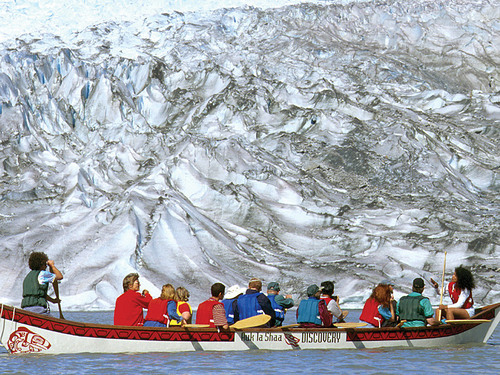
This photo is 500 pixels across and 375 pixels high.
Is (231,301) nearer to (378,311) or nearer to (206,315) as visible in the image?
(206,315)

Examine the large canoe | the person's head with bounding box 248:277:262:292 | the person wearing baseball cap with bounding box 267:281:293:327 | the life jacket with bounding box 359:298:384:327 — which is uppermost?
the person's head with bounding box 248:277:262:292

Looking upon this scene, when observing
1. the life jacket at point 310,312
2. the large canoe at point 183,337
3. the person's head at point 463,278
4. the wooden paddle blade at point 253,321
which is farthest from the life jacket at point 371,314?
the wooden paddle blade at point 253,321

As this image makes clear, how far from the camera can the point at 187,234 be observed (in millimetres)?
34625

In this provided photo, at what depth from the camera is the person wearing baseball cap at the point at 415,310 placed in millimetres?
16125

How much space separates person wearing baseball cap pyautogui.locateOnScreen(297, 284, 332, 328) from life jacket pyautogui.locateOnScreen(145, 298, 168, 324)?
2.75 meters

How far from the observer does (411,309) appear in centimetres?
1650

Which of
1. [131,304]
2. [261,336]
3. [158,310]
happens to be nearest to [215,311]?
[158,310]

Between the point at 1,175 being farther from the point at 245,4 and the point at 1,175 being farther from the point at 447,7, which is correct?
the point at 447,7

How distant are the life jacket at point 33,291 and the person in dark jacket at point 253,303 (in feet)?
11.8

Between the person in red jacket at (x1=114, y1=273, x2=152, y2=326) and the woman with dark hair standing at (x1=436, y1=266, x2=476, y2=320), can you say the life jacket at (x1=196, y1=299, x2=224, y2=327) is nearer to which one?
the person in red jacket at (x1=114, y1=273, x2=152, y2=326)

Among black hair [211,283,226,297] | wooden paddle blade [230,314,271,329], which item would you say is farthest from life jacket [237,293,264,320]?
black hair [211,283,226,297]

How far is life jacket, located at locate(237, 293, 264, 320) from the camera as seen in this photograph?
15375 mm

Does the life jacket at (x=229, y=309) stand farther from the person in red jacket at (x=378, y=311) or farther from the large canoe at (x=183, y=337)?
the person in red jacket at (x=378, y=311)

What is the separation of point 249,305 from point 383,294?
257cm
